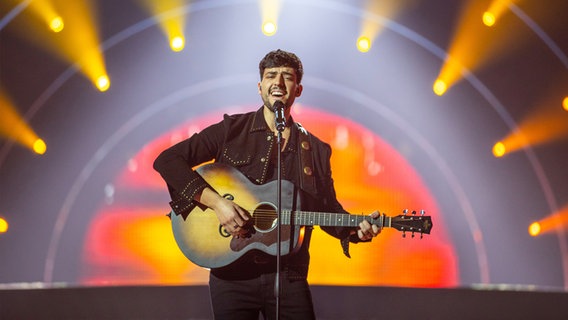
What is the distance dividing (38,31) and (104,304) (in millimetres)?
2449

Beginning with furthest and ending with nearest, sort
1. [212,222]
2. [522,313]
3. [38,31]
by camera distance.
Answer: [38,31], [522,313], [212,222]

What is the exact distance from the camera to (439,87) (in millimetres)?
5926

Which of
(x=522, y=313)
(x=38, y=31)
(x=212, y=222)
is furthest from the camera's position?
(x=38, y=31)

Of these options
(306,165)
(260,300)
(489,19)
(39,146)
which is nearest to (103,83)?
(39,146)

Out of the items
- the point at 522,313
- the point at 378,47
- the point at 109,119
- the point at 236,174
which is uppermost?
the point at 378,47

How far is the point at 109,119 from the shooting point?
18.8 ft

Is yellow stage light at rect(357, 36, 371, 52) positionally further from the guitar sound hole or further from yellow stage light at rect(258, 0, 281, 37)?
the guitar sound hole

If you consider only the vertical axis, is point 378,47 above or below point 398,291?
above

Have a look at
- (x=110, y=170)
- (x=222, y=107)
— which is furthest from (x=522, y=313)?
(x=110, y=170)

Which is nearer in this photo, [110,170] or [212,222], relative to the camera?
[212,222]

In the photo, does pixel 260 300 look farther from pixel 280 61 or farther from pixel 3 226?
pixel 3 226

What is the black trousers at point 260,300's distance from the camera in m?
3.27

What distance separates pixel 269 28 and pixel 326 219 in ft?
9.23

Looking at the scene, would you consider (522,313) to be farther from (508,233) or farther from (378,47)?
(378,47)
